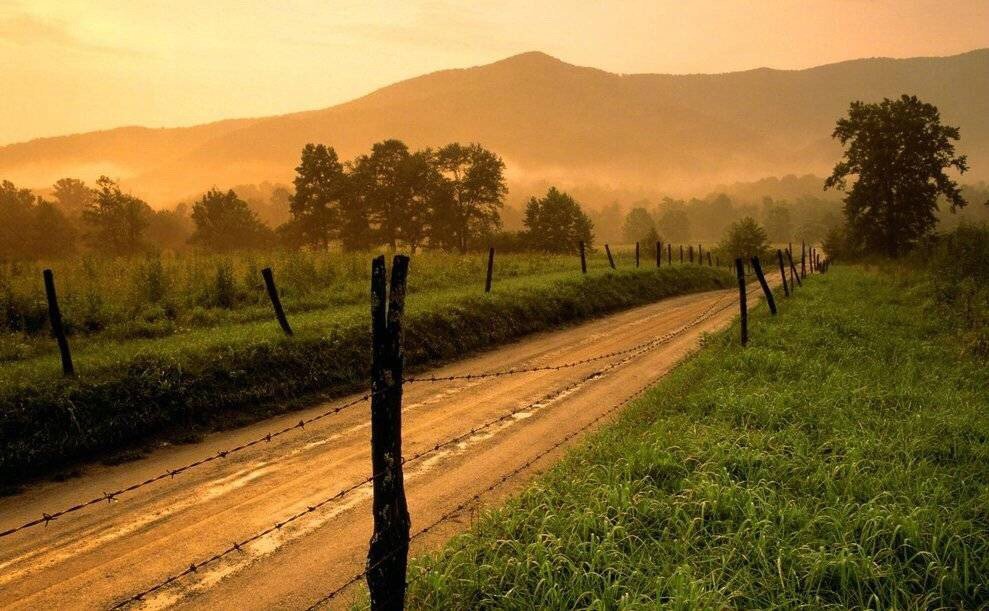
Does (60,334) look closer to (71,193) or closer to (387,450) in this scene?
(387,450)

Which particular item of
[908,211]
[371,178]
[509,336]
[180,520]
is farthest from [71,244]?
[908,211]

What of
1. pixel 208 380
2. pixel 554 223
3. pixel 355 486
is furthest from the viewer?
pixel 554 223

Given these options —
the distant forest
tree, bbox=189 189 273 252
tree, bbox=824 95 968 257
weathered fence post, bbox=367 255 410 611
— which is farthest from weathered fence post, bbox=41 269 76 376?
tree, bbox=189 189 273 252

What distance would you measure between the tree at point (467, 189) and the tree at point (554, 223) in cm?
648

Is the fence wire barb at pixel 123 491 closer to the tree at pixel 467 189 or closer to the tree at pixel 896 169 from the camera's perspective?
the tree at pixel 896 169

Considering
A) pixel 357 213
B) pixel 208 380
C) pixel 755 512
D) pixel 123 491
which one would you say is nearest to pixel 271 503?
pixel 123 491

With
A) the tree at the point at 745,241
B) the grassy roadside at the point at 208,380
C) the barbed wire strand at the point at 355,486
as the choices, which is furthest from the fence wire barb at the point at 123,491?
the tree at the point at 745,241

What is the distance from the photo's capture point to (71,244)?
6688cm

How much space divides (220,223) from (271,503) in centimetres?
7816

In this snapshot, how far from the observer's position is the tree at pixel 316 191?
6550 centimetres

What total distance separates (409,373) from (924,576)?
1105 centimetres

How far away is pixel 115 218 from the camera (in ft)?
214

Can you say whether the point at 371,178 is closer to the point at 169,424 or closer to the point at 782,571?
the point at 169,424

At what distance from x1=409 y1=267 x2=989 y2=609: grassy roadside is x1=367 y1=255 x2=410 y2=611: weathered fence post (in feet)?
2.05
